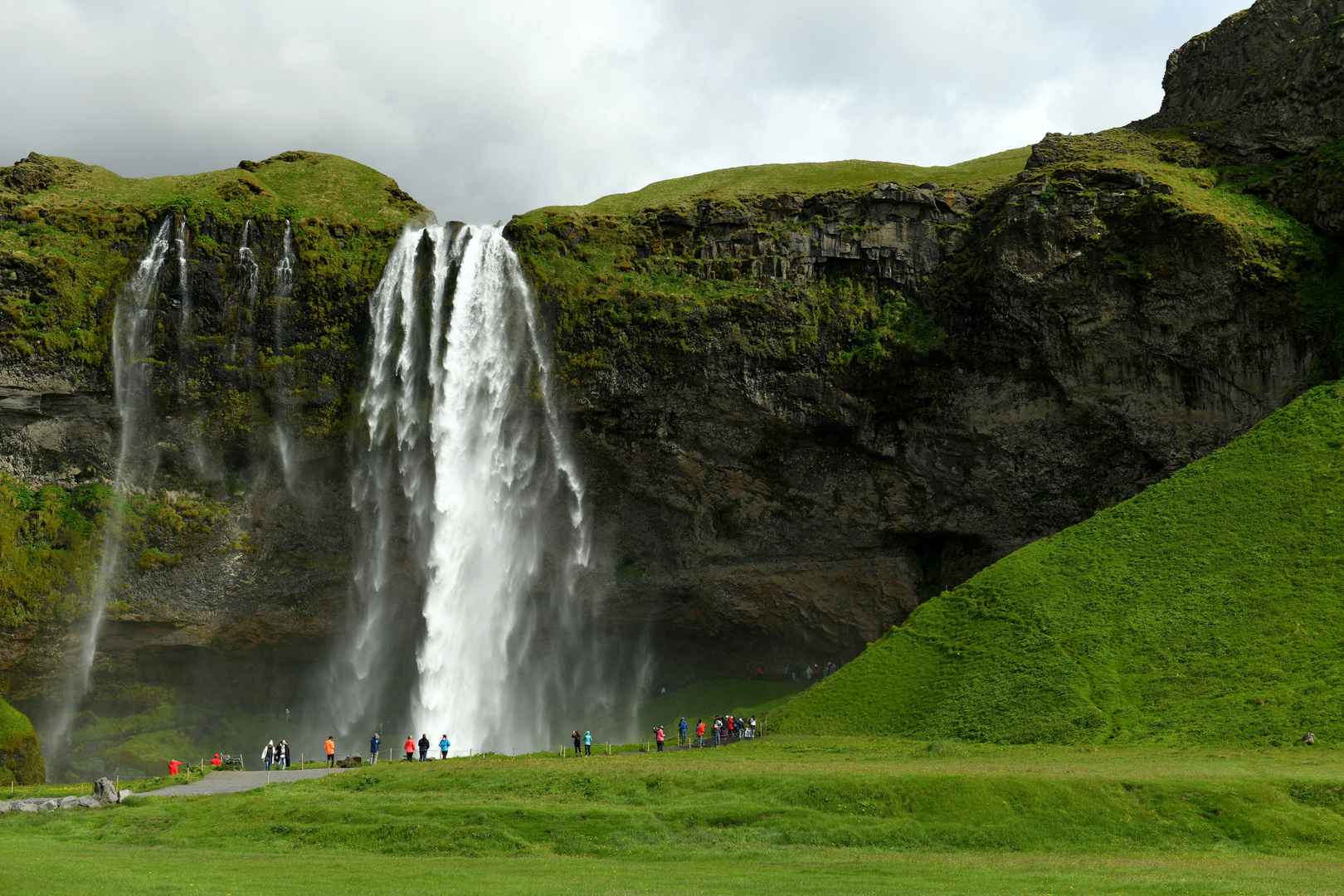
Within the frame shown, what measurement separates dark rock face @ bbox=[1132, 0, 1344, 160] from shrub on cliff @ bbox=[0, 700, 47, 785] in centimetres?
7241

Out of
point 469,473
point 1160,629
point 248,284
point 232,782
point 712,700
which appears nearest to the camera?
point 1160,629

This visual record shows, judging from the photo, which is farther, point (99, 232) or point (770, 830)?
point (99, 232)

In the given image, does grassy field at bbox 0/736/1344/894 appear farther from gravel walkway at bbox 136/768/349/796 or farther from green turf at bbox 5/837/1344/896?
gravel walkway at bbox 136/768/349/796

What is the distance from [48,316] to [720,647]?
46746 millimetres

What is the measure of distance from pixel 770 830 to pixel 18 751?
138 ft

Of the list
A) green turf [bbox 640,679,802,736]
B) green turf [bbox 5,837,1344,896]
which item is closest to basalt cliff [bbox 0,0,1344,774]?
green turf [bbox 640,679,802,736]

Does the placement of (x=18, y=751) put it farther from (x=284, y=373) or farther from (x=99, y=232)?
(x=99, y=232)

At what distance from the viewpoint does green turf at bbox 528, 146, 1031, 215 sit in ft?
196

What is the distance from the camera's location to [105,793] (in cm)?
3228

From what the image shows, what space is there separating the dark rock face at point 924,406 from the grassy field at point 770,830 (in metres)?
26.0

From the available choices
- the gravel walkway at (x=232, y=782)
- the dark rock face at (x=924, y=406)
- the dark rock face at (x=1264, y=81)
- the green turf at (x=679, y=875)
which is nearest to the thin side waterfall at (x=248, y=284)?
the dark rock face at (x=924, y=406)

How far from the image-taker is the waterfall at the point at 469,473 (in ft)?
185

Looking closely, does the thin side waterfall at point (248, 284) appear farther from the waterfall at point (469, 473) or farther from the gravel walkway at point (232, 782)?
the gravel walkway at point (232, 782)

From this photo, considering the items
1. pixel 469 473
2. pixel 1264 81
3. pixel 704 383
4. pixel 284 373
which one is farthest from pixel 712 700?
pixel 1264 81
